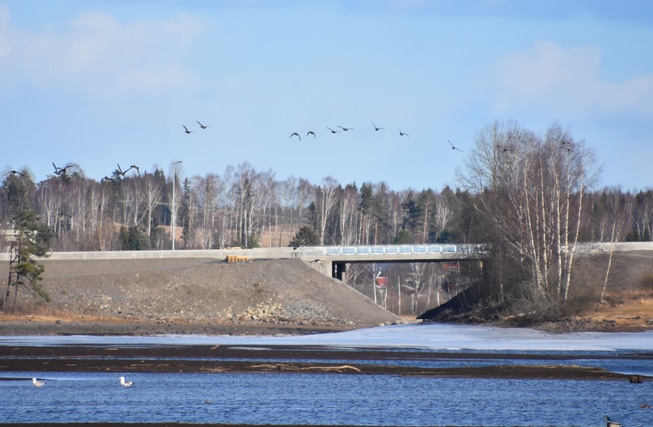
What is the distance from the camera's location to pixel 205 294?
73438 millimetres

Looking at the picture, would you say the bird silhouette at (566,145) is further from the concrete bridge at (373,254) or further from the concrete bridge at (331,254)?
the concrete bridge at (331,254)

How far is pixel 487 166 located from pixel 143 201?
76.3 meters

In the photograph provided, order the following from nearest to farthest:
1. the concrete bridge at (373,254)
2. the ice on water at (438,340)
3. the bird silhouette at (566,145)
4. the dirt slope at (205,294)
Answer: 1. the ice on water at (438,340)
2. the bird silhouette at (566,145)
3. the dirt slope at (205,294)
4. the concrete bridge at (373,254)

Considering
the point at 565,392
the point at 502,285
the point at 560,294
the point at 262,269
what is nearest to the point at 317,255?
the point at 262,269

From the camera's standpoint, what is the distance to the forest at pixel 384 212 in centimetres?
5912

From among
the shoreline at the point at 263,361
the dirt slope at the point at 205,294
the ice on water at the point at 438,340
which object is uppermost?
the dirt slope at the point at 205,294

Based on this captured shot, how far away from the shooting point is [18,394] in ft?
91.6

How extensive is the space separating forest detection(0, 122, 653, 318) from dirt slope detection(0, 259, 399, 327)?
7.15 m

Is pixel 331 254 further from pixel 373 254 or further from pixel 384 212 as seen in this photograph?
pixel 384 212

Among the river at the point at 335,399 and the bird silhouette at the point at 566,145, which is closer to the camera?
the river at the point at 335,399

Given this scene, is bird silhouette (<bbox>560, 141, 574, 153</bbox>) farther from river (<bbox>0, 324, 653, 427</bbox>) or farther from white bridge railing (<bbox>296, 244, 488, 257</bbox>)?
white bridge railing (<bbox>296, 244, 488, 257</bbox>)

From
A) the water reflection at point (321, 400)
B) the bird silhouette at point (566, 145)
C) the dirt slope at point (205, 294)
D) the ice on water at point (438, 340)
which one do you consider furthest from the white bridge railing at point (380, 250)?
the water reflection at point (321, 400)

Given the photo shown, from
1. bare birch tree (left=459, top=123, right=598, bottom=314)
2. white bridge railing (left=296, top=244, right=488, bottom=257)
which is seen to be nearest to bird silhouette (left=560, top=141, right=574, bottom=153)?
bare birch tree (left=459, top=123, right=598, bottom=314)

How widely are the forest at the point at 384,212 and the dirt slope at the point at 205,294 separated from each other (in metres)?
7.15
